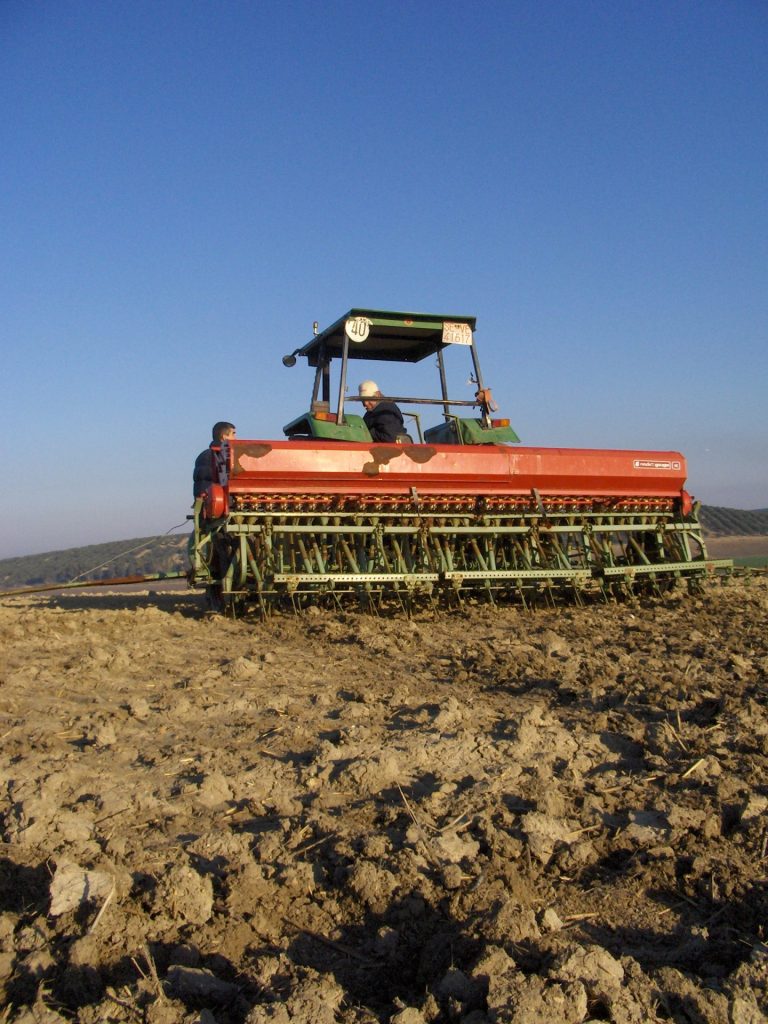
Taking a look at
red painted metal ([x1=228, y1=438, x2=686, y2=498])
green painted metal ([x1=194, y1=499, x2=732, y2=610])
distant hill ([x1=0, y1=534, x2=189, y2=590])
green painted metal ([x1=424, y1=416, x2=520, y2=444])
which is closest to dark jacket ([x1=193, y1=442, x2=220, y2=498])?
green painted metal ([x1=194, y1=499, x2=732, y2=610])

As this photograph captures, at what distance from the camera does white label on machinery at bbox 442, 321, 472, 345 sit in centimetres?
834

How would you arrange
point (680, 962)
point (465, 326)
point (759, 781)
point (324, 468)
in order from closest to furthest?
1. point (680, 962)
2. point (759, 781)
3. point (324, 468)
4. point (465, 326)

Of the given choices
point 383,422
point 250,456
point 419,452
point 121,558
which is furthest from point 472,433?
point 121,558

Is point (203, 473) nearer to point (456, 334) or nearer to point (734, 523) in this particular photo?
point (456, 334)

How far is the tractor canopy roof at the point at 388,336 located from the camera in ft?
26.2

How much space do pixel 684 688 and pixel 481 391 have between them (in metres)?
5.22

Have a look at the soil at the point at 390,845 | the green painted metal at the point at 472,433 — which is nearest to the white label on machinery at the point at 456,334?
the green painted metal at the point at 472,433

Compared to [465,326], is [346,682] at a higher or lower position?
lower

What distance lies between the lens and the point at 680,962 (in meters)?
1.81

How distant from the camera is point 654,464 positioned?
7852 mm

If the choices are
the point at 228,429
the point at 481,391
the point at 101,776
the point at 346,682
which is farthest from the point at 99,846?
the point at 481,391

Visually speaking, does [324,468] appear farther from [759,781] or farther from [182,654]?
[759,781]

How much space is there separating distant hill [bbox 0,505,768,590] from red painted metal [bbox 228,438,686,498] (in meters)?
10.8

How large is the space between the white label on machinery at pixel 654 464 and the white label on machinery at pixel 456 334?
82.9 inches
